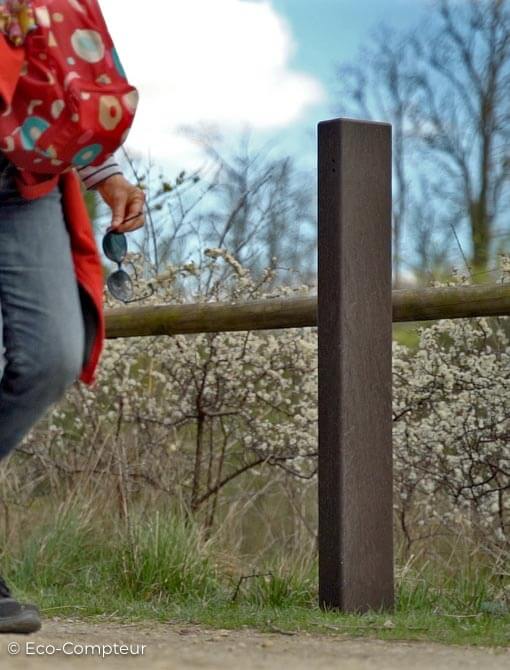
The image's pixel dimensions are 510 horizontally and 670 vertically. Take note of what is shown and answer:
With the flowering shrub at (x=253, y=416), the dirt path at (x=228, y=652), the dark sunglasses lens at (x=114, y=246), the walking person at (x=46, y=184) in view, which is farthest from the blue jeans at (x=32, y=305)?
the flowering shrub at (x=253, y=416)

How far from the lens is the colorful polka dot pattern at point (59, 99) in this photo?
2.65 metres

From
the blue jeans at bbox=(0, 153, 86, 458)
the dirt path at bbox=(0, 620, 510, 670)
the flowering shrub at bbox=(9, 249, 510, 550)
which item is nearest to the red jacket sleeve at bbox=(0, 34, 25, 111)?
the blue jeans at bbox=(0, 153, 86, 458)

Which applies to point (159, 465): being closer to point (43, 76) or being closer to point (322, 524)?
point (322, 524)

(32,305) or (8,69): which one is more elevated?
(8,69)

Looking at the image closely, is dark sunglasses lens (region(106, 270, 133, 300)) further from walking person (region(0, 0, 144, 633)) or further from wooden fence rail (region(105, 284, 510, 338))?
wooden fence rail (region(105, 284, 510, 338))

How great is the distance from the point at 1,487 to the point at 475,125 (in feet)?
49.1

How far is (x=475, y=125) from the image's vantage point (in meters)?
19.3

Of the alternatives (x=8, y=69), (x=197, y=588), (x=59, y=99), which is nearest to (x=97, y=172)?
(x=59, y=99)

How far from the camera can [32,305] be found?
2.74m

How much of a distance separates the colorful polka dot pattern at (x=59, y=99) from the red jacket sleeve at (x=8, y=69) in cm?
3

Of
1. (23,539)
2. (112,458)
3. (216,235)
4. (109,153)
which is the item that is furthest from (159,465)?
(109,153)

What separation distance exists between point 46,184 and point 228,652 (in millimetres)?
1195

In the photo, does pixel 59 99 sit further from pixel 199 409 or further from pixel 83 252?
pixel 199 409

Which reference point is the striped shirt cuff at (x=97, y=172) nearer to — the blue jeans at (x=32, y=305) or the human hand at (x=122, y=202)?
the human hand at (x=122, y=202)
